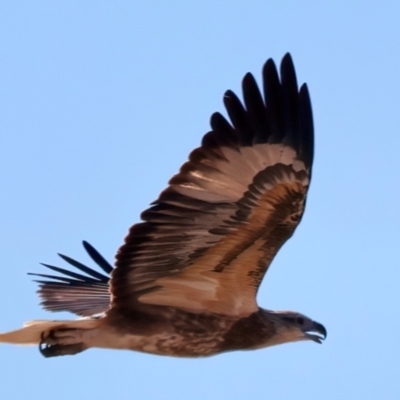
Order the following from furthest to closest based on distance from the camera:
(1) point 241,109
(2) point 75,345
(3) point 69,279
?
(3) point 69,279
(2) point 75,345
(1) point 241,109

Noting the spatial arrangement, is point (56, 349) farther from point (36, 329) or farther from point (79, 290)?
point (79, 290)

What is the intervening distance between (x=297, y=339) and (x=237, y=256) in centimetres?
114

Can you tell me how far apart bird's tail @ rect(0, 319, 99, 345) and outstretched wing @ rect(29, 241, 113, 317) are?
63.1 inches

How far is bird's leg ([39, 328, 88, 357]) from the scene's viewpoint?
36.5 ft

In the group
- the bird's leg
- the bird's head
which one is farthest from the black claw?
the bird's head

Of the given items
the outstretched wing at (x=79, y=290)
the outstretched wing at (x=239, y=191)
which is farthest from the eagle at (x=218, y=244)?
the outstretched wing at (x=79, y=290)

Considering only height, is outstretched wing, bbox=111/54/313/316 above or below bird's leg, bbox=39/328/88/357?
above

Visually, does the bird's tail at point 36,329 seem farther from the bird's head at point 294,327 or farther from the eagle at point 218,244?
the bird's head at point 294,327

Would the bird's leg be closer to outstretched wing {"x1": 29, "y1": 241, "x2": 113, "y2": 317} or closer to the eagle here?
the eagle

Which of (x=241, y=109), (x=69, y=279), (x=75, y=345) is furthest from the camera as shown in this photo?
(x=69, y=279)

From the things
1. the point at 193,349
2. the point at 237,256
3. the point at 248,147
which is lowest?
the point at 193,349

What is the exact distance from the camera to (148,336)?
36.9 ft

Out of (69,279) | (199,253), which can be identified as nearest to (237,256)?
(199,253)

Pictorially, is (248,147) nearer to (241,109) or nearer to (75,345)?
(241,109)
